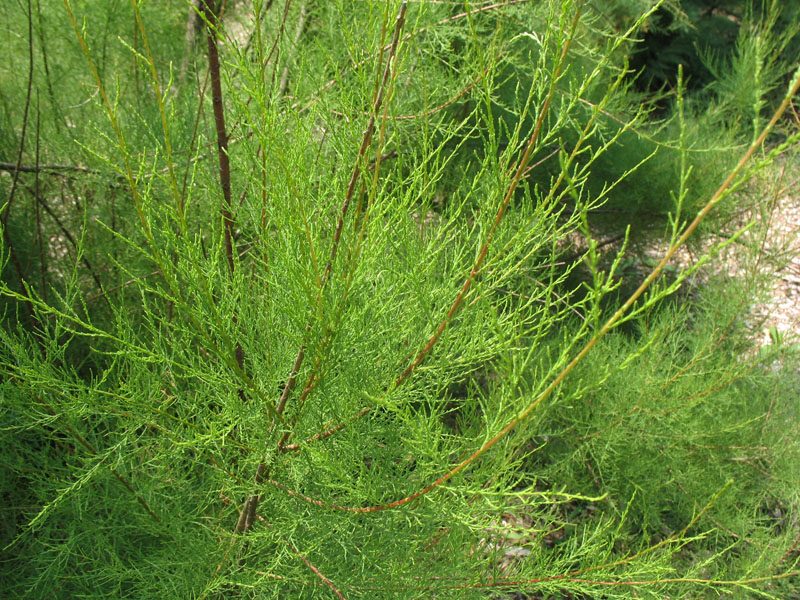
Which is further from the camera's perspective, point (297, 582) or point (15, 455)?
point (15, 455)

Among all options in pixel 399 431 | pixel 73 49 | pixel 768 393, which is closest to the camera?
pixel 399 431

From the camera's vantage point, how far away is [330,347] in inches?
23.1

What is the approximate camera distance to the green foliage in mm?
576

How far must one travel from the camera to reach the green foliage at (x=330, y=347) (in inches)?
22.7

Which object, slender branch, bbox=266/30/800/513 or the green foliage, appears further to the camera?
the green foliage

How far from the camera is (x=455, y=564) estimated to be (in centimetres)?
79

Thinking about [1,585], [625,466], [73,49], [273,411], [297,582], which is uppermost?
[73,49]

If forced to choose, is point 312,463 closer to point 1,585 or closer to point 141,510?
point 141,510

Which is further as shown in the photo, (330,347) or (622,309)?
(330,347)

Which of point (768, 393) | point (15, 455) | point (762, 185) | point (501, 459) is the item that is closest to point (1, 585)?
point (15, 455)

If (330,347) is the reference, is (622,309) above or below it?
above

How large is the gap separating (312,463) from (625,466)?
51.6 inches

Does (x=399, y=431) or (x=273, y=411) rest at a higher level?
(x=273, y=411)

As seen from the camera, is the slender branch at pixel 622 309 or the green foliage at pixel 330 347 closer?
the slender branch at pixel 622 309
